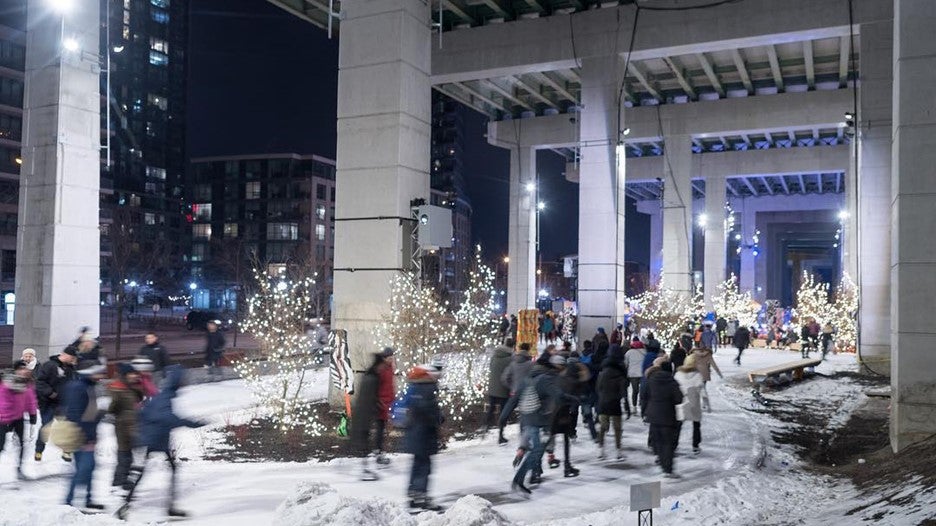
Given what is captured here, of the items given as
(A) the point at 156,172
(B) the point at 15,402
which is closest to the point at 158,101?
(A) the point at 156,172

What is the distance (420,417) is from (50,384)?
648 centimetres

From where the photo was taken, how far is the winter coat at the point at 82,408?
8.30m

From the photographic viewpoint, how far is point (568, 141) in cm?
4303

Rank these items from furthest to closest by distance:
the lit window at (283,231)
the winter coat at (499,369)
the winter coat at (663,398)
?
the lit window at (283,231), the winter coat at (499,369), the winter coat at (663,398)

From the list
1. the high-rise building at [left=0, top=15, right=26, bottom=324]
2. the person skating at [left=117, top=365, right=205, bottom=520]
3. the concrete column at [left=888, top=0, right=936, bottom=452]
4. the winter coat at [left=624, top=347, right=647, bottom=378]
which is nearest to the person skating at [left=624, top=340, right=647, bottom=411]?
the winter coat at [left=624, top=347, right=647, bottom=378]

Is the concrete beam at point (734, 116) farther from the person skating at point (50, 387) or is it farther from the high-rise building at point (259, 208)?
the high-rise building at point (259, 208)

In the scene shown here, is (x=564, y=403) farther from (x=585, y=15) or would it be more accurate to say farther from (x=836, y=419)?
(x=585, y=15)

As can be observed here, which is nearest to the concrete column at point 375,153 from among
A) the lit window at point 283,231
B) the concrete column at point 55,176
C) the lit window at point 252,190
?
the concrete column at point 55,176

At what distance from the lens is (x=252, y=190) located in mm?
106625

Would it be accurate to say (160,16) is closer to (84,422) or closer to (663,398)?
(84,422)

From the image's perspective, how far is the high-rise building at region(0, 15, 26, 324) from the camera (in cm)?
6219

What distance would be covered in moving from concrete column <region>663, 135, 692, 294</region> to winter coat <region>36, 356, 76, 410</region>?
3406cm

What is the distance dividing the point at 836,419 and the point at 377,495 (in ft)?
40.6

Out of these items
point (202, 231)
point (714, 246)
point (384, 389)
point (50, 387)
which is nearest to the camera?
point (384, 389)
